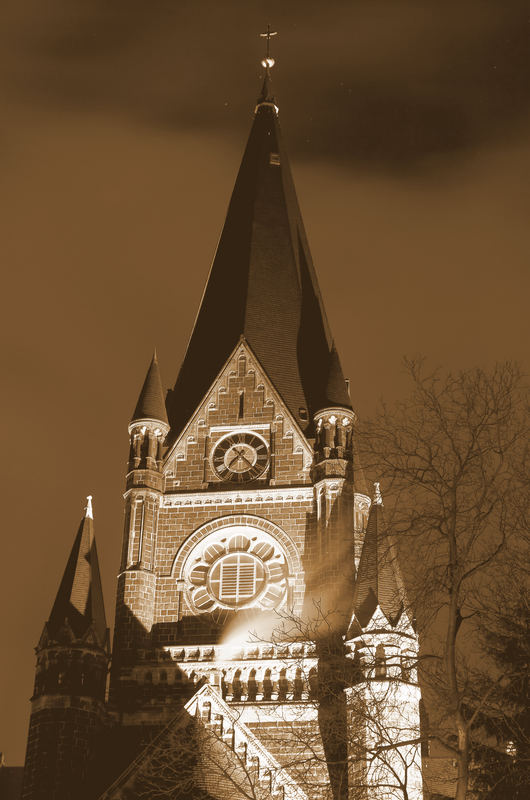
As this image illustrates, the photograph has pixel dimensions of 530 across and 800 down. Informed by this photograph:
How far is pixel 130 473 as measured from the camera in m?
41.4

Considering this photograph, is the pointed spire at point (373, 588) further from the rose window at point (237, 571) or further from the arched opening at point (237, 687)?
the arched opening at point (237, 687)

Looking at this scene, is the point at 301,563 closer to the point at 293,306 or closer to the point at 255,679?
the point at 255,679

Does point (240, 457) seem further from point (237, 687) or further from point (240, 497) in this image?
point (237, 687)

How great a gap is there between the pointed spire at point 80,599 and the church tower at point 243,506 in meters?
0.93

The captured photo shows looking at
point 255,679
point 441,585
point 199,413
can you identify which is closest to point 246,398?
point 199,413

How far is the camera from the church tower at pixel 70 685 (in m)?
35.1

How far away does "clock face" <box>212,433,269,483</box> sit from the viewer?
135ft

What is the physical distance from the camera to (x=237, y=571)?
130 ft

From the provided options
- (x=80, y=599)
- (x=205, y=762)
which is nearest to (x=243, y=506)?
(x=80, y=599)

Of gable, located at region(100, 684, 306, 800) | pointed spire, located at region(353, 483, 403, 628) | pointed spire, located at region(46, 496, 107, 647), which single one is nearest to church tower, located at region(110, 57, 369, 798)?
pointed spire, located at region(353, 483, 403, 628)

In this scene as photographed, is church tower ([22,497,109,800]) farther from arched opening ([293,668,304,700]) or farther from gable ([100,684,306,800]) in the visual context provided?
arched opening ([293,668,304,700])

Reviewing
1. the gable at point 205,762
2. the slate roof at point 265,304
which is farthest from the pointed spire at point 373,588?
the slate roof at point 265,304

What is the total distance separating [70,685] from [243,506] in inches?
286

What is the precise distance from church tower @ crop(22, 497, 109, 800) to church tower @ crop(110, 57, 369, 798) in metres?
0.94
